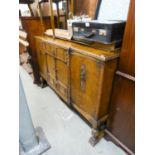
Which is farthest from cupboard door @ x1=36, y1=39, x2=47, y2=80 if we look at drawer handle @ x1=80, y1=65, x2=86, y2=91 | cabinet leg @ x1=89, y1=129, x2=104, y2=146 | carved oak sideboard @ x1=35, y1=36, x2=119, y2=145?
cabinet leg @ x1=89, y1=129, x2=104, y2=146

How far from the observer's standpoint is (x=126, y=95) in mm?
1084

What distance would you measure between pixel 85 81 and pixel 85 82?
1cm

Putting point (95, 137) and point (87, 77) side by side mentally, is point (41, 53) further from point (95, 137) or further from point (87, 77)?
point (95, 137)

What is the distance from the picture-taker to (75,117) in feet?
5.82

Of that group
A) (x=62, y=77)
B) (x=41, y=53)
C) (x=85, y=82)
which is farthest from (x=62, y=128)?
(x=41, y=53)

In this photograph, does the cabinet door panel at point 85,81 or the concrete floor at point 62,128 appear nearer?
the cabinet door panel at point 85,81

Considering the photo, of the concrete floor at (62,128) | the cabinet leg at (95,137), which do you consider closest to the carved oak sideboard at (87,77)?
the cabinet leg at (95,137)

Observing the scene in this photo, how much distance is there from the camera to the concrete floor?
1.37 metres

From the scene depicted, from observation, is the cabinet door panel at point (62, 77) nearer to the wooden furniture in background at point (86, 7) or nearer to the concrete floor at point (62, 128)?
the concrete floor at point (62, 128)

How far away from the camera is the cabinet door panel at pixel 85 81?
110cm

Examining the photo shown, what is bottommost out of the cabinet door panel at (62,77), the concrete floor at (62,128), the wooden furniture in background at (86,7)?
the concrete floor at (62,128)

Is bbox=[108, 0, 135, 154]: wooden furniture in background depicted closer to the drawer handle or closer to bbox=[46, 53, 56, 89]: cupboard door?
the drawer handle
